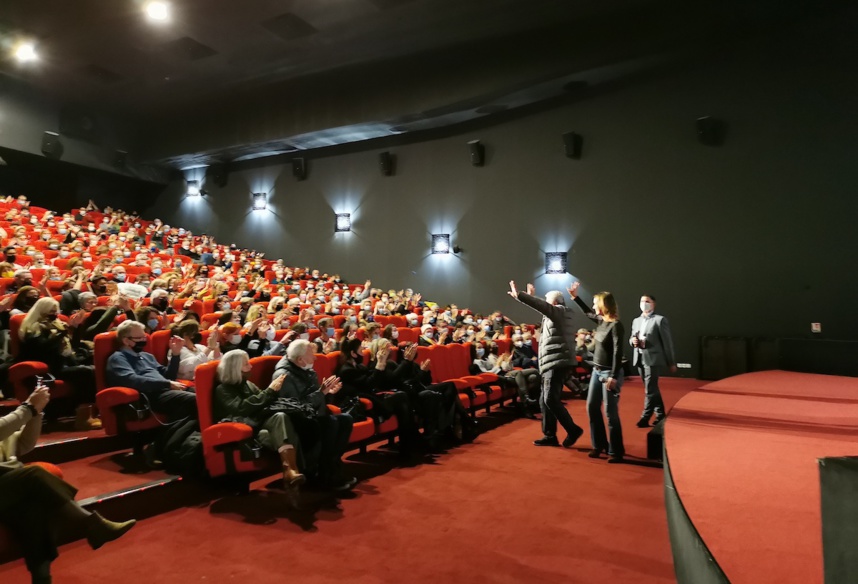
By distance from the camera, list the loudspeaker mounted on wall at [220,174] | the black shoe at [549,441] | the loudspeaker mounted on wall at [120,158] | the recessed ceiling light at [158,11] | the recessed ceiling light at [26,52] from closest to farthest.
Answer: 1. the black shoe at [549,441]
2. the recessed ceiling light at [158,11]
3. the recessed ceiling light at [26,52]
4. the loudspeaker mounted on wall at [120,158]
5. the loudspeaker mounted on wall at [220,174]

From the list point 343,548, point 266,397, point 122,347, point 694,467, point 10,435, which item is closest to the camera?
point 10,435

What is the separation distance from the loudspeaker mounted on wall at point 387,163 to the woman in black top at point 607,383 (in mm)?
8170

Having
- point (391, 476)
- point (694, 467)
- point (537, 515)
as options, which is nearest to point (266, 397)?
point (391, 476)

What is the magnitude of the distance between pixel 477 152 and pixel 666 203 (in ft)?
11.0

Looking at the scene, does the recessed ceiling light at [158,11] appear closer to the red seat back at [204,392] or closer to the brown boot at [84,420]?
the brown boot at [84,420]

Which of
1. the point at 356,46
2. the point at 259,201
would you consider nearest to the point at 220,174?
the point at 259,201

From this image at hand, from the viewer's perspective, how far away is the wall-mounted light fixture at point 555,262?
947 centimetres

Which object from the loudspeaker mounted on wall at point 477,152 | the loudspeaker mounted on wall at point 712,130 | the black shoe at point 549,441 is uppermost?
the loudspeaker mounted on wall at point 477,152

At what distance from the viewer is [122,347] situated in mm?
3123

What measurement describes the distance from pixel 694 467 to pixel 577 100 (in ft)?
26.6

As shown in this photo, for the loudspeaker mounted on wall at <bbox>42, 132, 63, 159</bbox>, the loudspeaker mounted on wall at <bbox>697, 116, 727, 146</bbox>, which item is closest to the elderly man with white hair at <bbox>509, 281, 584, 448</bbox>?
the loudspeaker mounted on wall at <bbox>697, 116, 727, 146</bbox>

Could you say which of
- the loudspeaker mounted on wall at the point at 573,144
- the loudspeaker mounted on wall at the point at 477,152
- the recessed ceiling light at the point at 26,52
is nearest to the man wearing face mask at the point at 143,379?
the loudspeaker mounted on wall at the point at 573,144

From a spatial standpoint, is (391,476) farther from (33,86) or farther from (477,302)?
(33,86)

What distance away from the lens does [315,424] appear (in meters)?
2.89
